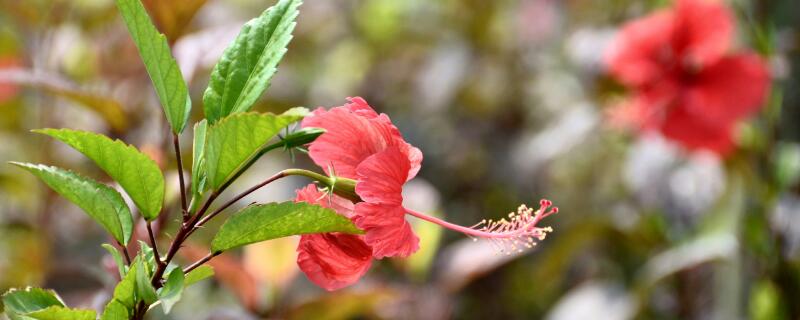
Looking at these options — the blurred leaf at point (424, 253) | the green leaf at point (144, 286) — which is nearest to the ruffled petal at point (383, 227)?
the green leaf at point (144, 286)

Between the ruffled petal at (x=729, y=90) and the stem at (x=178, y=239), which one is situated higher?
the ruffled petal at (x=729, y=90)

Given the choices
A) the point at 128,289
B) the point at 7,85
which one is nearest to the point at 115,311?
the point at 128,289

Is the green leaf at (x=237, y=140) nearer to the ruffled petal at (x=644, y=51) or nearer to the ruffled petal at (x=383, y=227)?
the ruffled petal at (x=383, y=227)

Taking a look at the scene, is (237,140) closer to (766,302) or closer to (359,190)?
(359,190)

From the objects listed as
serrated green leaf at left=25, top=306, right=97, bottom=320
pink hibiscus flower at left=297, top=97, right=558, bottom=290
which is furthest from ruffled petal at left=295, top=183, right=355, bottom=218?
serrated green leaf at left=25, top=306, right=97, bottom=320

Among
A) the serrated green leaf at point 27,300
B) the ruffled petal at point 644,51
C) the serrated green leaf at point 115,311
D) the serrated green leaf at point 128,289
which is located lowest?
the serrated green leaf at point 27,300

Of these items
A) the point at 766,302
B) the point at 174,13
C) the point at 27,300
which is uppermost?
the point at 174,13

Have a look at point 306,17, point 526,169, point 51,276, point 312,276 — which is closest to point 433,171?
point 526,169
